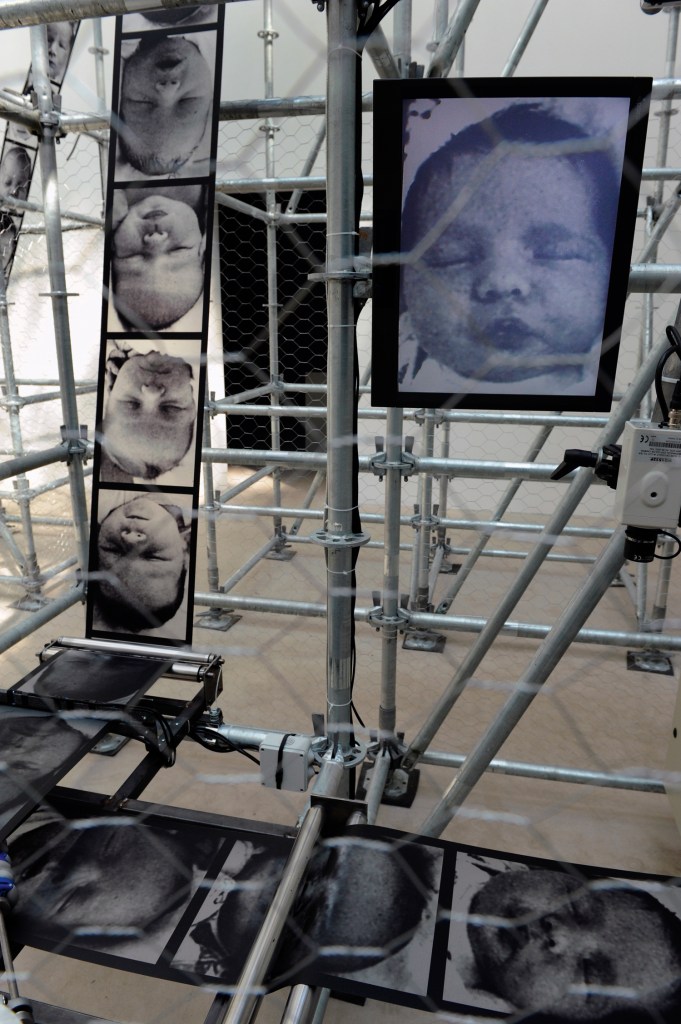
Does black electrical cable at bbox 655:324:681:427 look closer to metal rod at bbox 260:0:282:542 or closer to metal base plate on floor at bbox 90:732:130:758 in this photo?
metal rod at bbox 260:0:282:542

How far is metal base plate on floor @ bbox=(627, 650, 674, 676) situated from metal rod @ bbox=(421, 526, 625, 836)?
1.25 m

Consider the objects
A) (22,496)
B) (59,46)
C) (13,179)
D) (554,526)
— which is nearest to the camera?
(554,526)

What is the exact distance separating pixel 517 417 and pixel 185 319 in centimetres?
130

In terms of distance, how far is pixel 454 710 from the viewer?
5.96 feet

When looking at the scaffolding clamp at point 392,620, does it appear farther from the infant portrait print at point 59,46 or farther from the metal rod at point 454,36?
the infant portrait print at point 59,46

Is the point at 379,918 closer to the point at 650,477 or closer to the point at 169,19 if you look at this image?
the point at 650,477

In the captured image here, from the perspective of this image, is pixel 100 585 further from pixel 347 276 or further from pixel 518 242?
pixel 518 242

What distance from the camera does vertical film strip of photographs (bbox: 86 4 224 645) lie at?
47.4 inches

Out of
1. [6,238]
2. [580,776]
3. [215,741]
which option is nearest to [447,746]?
[580,776]

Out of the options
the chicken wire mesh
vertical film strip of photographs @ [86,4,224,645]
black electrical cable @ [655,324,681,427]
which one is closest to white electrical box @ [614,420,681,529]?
black electrical cable @ [655,324,681,427]

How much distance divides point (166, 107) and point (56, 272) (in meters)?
0.39

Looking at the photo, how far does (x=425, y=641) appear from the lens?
2223mm

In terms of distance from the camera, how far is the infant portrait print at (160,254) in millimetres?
1212

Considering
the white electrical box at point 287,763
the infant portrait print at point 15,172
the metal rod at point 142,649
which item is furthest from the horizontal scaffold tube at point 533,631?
the infant portrait print at point 15,172
